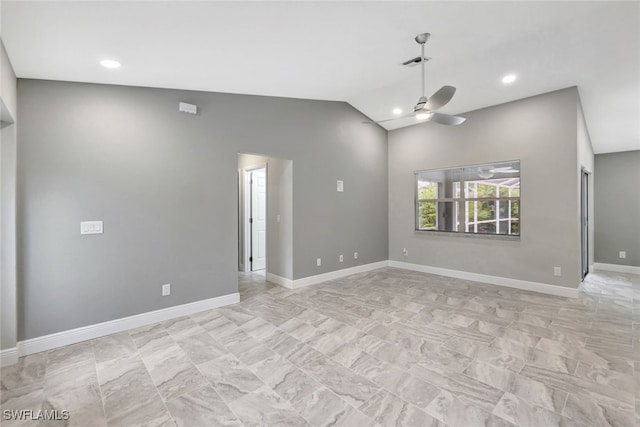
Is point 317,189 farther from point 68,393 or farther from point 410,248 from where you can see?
point 68,393

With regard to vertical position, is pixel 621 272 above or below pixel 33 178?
below

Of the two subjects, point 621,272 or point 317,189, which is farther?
point 621,272

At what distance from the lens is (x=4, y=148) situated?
253 centimetres

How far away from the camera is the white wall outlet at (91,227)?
118 inches

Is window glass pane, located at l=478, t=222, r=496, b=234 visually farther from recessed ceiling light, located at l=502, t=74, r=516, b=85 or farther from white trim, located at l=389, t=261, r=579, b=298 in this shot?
recessed ceiling light, located at l=502, t=74, r=516, b=85

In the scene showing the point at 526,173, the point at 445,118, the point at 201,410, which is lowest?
the point at 201,410

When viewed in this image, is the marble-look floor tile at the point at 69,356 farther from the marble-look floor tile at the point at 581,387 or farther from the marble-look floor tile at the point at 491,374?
the marble-look floor tile at the point at 581,387

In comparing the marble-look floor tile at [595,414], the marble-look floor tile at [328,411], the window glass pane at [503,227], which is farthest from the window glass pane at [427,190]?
the marble-look floor tile at [328,411]

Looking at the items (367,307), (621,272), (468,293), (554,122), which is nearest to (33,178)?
(367,307)

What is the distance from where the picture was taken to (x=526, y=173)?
4613mm

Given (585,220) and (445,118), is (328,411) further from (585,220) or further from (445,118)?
(585,220)

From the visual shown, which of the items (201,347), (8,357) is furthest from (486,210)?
(8,357)

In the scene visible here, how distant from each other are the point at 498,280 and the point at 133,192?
5.64 metres

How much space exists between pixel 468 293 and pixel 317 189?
9.78 feet
